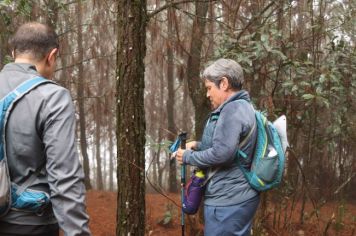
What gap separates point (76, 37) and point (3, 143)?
23.1 ft

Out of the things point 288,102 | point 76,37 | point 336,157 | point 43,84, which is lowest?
point 336,157

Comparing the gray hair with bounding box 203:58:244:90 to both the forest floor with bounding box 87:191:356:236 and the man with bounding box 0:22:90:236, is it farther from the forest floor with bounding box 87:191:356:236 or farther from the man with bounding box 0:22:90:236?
the forest floor with bounding box 87:191:356:236

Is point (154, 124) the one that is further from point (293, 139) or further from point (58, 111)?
point (58, 111)

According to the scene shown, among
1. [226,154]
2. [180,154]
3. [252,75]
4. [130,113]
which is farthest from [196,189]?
[252,75]

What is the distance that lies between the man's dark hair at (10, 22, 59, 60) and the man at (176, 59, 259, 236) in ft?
4.19

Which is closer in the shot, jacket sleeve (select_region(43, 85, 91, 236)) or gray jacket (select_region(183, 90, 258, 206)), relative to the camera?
jacket sleeve (select_region(43, 85, 91, 236))

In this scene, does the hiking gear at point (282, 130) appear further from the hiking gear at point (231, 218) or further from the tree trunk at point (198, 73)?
the tree trunk at point (198, 73)

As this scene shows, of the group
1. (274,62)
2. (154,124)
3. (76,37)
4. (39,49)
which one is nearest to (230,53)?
(274,62)

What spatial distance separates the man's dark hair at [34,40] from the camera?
2.08 m

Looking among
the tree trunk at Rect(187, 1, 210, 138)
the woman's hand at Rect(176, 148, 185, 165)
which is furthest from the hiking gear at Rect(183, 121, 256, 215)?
the tree trunk at Rect(187, 1, 210, 138)

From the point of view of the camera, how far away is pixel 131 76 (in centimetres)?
351

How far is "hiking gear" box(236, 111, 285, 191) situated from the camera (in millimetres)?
2949

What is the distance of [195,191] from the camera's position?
Result: 3.15m

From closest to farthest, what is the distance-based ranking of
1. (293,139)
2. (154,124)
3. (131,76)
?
(131,76) < (293,139) < (154,124)
